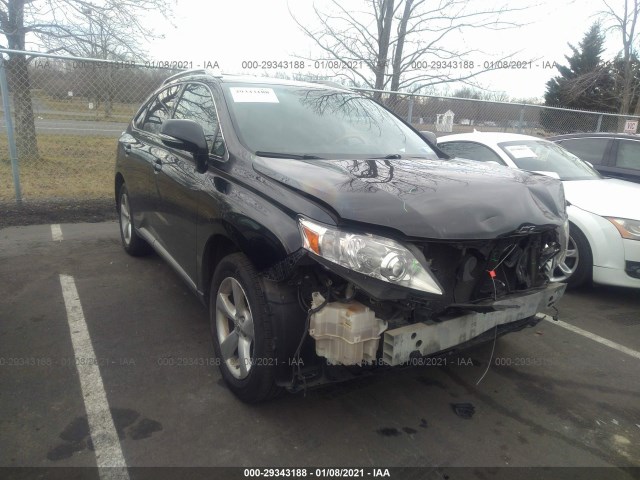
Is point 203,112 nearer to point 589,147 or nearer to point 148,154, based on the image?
point 148,154

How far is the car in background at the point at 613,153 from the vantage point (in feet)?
20.5

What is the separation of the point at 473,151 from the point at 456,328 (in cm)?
386

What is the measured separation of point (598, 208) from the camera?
4.44m

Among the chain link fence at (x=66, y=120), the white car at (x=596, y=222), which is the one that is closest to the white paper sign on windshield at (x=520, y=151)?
the white car at (x=596, y=222)

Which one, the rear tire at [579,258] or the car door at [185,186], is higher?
the car door at [185,186]

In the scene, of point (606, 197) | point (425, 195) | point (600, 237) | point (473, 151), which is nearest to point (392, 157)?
point (425, 195)

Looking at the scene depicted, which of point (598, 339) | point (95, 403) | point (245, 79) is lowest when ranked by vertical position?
point (95, 403)

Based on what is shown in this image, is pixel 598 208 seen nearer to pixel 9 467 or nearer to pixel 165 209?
pixel 165 209

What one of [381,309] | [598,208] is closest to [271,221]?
[381,309]

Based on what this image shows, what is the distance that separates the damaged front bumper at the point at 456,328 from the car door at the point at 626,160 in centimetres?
449

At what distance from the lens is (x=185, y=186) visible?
3229 millimetres

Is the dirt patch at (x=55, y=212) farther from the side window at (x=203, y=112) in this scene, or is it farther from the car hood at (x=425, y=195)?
the car hood at (x=425, y=195)

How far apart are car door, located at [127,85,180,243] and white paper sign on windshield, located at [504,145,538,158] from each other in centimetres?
369

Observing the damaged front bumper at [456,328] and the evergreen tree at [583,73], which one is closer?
the damaged front bumper at [456,328]
